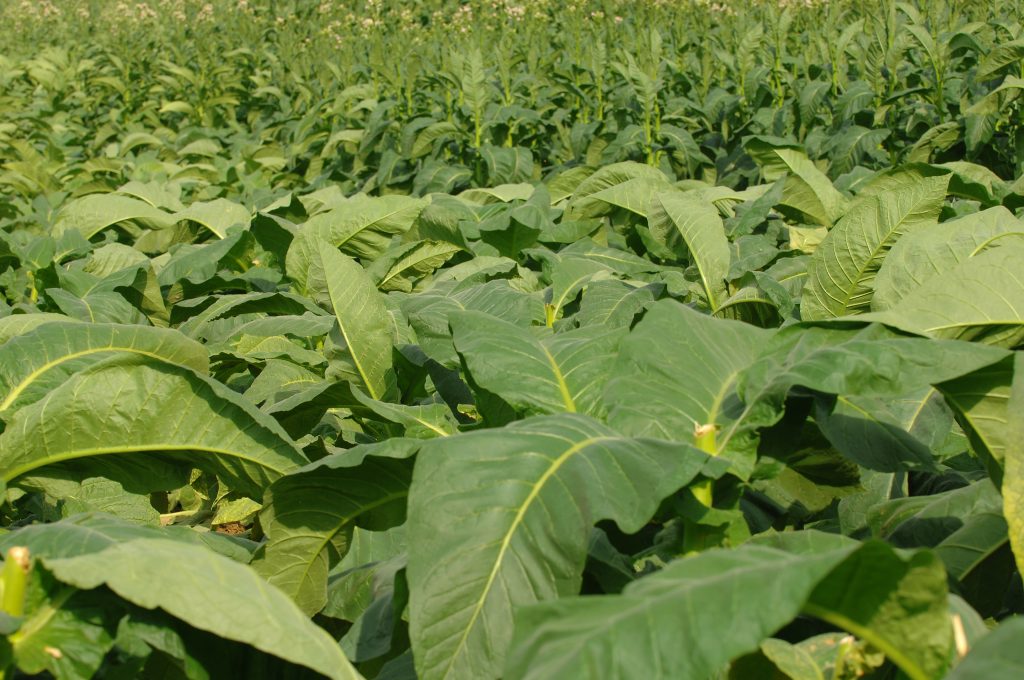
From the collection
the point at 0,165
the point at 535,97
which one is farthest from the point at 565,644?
the point at 0,165

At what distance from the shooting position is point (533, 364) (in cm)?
173

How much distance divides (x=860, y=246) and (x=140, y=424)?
1.52m

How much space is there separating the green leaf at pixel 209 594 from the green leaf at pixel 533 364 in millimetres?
469

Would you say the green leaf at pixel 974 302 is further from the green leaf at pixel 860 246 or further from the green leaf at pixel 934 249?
the green leaf at pixel 860 246

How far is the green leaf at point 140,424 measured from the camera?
5.97 ft

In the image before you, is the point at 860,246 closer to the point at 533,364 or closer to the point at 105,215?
the point at 533,364

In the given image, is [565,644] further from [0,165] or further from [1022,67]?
[0,165]

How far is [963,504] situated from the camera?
1.62 m

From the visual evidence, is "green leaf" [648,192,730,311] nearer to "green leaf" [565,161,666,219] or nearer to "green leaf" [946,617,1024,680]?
"green leaf" [565,161,666,219]

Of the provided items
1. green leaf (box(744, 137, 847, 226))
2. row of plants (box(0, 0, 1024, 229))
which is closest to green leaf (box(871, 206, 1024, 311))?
green leaf (box(744, 137, 847, 226))

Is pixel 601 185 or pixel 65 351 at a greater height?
pixel 65 351

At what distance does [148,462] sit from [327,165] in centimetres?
753

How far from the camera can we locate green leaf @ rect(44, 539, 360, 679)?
4.05ft

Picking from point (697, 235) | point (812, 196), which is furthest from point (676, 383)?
point (812, 196)
